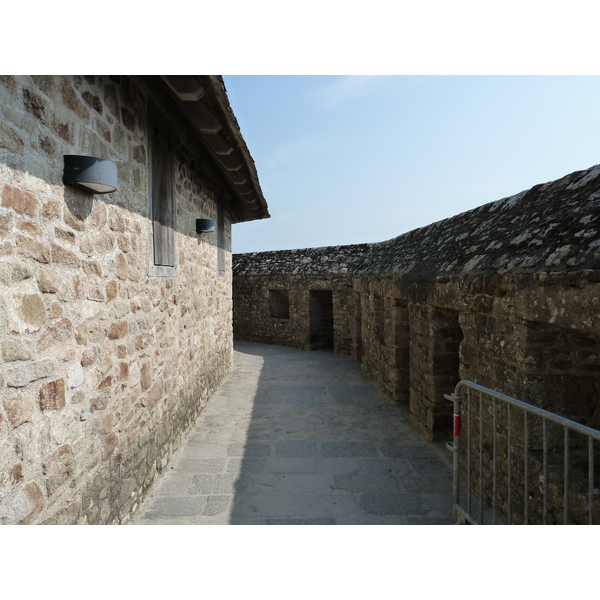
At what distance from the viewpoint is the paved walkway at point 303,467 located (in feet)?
11.8

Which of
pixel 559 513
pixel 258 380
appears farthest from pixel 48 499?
pixel 258 380

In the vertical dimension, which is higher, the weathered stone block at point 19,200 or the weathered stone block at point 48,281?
the weathered stone block at point 19,200

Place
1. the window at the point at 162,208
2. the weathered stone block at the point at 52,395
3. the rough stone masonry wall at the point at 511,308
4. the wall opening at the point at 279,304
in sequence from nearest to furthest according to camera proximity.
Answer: the weathered stone block at the point at 52,395 < the rough stone masonry wall at the point at 511,308 < the window at the point at 162,208 < the wall opening at the point at 279,304

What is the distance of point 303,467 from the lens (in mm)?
4520

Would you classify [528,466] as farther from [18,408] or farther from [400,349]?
[400,349]

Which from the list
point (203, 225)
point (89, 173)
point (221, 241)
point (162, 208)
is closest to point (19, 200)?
point (89, 173)

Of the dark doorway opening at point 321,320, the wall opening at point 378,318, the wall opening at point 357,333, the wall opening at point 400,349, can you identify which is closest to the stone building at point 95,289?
the wall opening at point 400,349

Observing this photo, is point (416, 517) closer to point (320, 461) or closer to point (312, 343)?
point (320, 461)

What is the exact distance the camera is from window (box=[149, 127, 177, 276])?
4.36 m

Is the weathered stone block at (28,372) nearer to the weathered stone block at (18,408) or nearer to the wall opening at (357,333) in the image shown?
the weathered stone block at (18,408)

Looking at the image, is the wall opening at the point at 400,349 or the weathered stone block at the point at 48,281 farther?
the wall opening at the point at 400,349

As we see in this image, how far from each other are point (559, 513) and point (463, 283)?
208cm

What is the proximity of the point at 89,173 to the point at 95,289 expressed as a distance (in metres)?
0.83

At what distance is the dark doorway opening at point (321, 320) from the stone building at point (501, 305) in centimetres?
464
